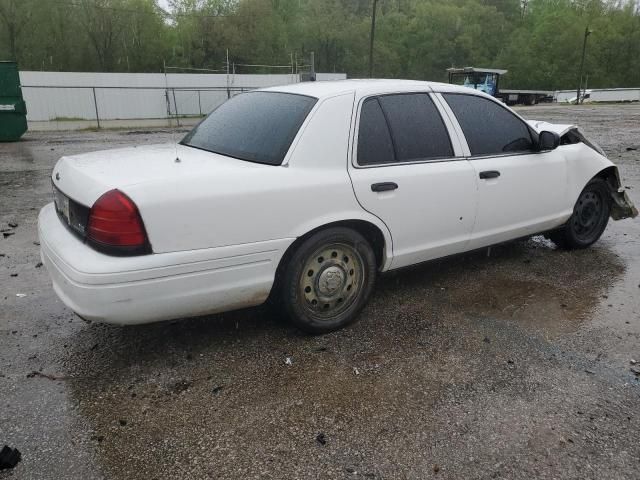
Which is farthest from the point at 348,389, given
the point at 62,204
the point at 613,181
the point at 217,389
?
the point at 613,181

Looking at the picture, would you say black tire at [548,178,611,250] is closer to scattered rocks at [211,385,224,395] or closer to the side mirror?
the side mirror

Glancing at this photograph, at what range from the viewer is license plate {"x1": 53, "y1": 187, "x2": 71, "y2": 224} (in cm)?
314

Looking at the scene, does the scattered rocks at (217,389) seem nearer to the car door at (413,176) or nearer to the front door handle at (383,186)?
the car door at (413,176)

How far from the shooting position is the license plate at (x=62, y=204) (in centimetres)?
314

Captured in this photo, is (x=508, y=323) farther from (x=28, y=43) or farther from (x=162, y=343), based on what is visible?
(x=28, y=43)

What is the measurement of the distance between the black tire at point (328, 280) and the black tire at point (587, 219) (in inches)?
98.8

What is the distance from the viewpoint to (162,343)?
3.36 meters

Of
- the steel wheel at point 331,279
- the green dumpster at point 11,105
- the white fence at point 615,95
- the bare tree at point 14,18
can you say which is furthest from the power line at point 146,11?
the steel wheel at point 331,279

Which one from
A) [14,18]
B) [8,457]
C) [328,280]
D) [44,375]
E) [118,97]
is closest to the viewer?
[8,457]

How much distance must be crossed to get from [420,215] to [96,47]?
177 feet

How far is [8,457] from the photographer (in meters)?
2.28

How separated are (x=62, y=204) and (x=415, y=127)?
2.42 metres

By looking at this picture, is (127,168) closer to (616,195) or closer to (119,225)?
(119,225)

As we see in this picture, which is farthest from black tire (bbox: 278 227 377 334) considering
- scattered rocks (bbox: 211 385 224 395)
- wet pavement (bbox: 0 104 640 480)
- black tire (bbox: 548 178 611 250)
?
black tire (bbox: 548 178 611 250)
